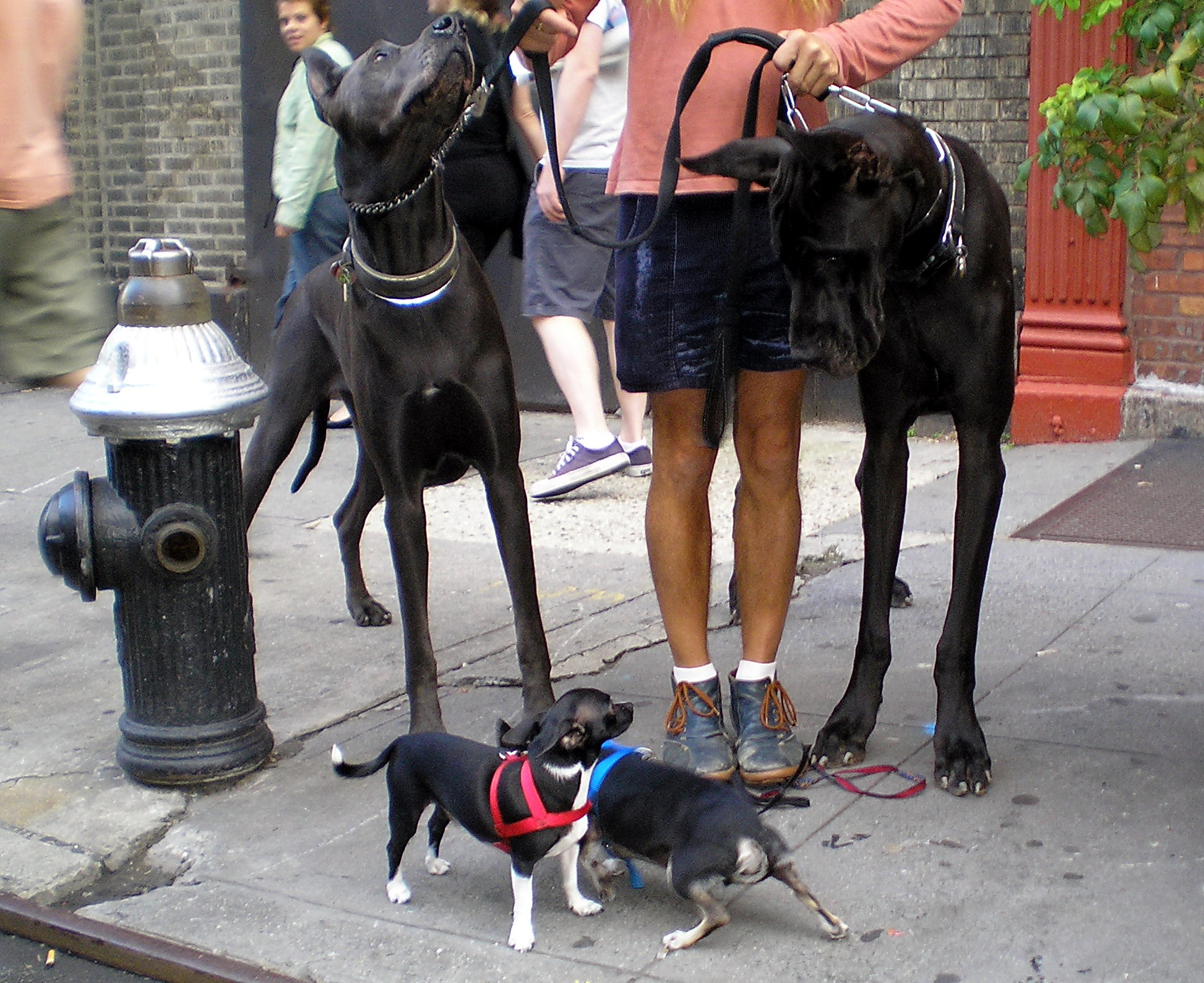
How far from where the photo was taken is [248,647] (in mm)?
3785

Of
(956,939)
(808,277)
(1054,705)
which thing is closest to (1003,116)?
(1054,705)

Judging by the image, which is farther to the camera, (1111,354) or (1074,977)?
(1111,354)

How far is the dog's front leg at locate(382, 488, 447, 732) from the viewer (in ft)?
12.4

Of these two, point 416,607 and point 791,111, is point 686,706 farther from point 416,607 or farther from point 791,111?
point 791,111

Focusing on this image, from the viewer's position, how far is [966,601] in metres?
3.46

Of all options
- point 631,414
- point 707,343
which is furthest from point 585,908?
point 631,414

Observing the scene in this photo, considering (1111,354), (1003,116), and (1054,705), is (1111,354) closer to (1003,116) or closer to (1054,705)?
(1003,116)

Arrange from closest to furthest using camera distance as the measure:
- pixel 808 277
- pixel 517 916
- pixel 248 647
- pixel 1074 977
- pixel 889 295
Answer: pixel 1074 977 → pixel 517 916 → pixel 808 277 → pixel 889 295 → pixel 248 647

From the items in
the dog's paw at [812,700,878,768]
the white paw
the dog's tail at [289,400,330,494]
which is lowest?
the white paw

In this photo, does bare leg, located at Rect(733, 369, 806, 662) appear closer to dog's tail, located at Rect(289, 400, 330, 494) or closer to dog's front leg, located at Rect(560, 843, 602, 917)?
dog's front leg, located at Rect(560, 843, 602, 917)

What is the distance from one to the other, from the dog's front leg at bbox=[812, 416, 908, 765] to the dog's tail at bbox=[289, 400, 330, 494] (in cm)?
195

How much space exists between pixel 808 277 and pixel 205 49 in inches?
292

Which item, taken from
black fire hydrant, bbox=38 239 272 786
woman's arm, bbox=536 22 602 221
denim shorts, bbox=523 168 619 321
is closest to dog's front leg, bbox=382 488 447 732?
black fire hydrant, bbox=38 239 272 786

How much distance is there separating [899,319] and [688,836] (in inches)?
49.5
